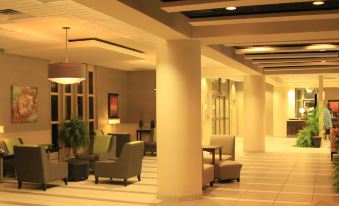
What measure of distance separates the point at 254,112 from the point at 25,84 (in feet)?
26.5

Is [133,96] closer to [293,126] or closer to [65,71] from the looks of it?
[65,71]

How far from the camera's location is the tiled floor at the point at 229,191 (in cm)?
767

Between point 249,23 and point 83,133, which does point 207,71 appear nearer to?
point 83,133

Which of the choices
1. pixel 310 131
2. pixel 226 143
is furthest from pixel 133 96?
pixel 226 143

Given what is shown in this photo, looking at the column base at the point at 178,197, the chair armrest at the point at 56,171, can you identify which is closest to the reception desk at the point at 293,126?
the chair armrest at the point at 56,171

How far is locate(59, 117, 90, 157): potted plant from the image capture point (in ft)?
44.1

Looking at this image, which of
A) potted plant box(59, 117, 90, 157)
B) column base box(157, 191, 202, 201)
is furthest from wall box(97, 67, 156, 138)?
column base box(157, 191, 202, 201)

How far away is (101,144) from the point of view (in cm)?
1195

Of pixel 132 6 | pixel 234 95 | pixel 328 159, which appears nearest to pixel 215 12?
pixel 132 6

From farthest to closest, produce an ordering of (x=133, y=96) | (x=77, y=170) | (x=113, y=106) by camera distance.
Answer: (x=133, y=96) < (x=113, y=106) < (x=77, y=170)

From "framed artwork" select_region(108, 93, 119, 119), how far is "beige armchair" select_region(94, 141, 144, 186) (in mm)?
6739

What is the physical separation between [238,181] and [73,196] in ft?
11.8

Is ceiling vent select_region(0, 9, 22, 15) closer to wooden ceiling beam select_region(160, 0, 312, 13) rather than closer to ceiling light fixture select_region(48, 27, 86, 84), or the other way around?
ceiling light fixture select_region(48, 27, 86, 84)

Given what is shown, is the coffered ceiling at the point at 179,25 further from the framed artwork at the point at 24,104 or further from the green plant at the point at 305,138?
the green plant at the point at 305,138
